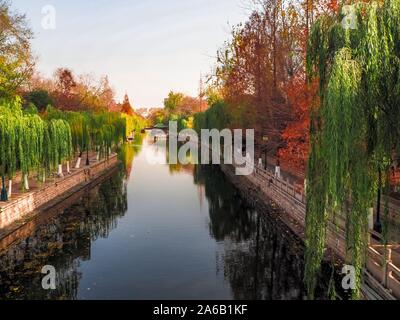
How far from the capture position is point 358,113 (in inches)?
295

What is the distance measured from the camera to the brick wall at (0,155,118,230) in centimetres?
1695

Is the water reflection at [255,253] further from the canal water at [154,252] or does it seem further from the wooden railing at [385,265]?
the wooden railing at [385,265]

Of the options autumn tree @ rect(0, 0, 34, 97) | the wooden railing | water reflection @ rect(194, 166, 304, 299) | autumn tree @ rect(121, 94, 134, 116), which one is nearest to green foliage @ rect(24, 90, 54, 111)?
autumn tree @ rect(0, 0, 34, 97)

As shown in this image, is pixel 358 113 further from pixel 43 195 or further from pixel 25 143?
pixel 43 195

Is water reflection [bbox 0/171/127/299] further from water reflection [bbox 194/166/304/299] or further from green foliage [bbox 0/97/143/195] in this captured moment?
water reflection [bbox 194/166/304/299]

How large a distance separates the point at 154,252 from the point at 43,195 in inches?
350

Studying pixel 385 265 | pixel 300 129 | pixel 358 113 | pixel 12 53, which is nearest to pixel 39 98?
pixel 12 53

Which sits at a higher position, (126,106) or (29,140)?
(126,106)

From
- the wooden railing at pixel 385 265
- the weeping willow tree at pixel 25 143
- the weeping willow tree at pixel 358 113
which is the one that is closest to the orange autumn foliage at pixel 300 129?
the wooden railing at pixel 385 265

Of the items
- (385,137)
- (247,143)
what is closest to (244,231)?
(385,137)

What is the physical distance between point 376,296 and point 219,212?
43.7 ft

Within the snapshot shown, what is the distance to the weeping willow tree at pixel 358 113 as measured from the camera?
24.4 ft

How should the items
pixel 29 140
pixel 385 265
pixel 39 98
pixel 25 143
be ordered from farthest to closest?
pixel 39 98 < pixel 29 140 < pixel 25 143 < pixel 385 265

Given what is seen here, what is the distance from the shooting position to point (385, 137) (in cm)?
779
